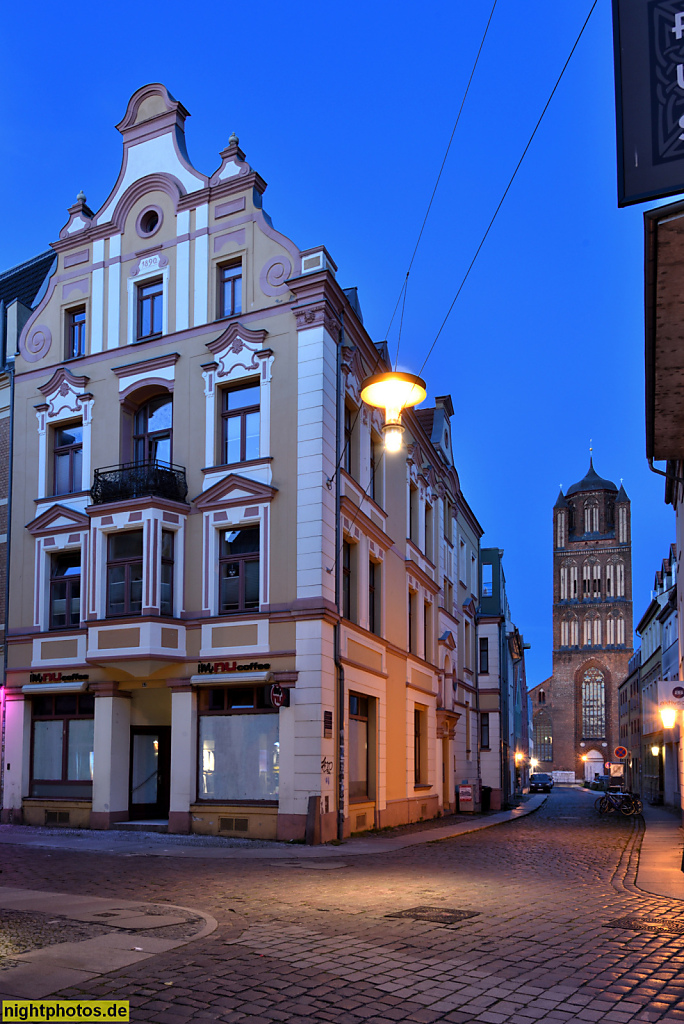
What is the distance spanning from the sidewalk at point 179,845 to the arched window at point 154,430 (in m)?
8.95

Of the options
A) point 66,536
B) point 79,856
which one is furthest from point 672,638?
point 79,856

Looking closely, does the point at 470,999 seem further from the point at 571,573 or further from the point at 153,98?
the point at 571,573

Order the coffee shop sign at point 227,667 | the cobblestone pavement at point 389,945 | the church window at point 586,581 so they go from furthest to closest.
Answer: the church window at point 586,581 → the coffee shop sign at point 227,667 → the cobblestone pavement at point 389,945

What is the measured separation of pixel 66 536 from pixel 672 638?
27857mm

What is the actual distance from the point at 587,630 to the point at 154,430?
101 metres

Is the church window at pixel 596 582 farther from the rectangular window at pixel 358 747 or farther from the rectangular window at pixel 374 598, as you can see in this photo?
the rectangular window at pixel 358 747

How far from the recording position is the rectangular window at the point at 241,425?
22.3 meters

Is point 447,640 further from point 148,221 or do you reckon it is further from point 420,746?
point 148,221

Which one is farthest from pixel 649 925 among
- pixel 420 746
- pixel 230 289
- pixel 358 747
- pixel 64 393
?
pixel 420 746

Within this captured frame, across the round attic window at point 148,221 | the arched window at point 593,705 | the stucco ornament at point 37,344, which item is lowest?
the arched window at point 593,705

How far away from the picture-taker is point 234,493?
2183 centimetres

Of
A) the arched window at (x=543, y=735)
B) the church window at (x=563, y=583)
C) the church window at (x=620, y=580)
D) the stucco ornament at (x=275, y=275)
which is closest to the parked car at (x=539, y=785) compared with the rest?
the arched window at (x=543, y=735)

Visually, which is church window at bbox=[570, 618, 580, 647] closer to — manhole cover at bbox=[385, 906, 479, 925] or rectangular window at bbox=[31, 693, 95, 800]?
rectangular window at bbox=[31, 693, 95, 800]

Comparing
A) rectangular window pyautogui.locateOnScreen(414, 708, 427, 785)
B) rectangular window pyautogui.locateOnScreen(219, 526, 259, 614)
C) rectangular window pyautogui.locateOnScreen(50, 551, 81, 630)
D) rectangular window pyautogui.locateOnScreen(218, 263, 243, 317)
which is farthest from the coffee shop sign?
rectangular window pyautogui.locateOnScreen(414, 708, 427, 785)
